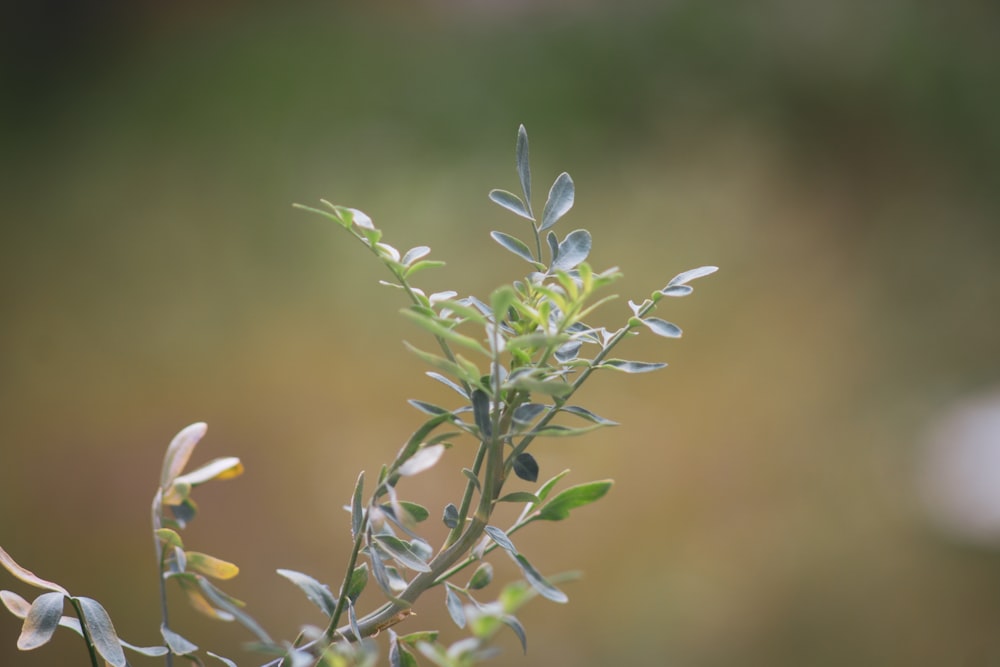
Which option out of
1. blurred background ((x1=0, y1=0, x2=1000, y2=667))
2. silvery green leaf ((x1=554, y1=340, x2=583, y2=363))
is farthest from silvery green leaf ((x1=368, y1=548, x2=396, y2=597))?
blurred background ((x1=0, y1=0, x2=1000, y2=667))

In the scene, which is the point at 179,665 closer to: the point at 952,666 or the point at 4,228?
the point at 4,228

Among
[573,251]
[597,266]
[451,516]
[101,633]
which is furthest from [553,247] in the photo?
[597,266]

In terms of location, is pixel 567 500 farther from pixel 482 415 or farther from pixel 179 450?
pixel 179 450

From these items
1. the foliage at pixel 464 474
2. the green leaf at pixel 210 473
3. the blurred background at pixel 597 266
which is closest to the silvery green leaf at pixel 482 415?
the foliage at pixel 464 474

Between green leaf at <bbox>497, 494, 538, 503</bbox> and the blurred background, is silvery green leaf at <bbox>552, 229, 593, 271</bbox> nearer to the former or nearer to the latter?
green leaf at <bbox>497, 494, 538, 503</bbox>

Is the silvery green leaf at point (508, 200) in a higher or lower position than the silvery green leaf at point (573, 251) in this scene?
higher

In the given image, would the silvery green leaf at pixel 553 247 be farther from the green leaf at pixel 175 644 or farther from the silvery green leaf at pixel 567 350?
the green leaf at pixel 175 644

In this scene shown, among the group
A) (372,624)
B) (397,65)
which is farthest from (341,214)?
(397,65)

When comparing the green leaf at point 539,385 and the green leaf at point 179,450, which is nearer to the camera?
the green leaf at point 539,385
